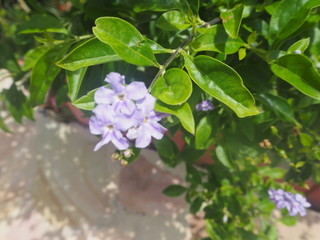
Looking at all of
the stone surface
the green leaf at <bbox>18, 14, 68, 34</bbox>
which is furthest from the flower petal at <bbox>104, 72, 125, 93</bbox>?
the stone surface

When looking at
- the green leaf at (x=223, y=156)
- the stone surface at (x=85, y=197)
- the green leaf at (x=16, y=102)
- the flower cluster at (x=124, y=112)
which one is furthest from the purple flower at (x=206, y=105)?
the stone surface at (x=85, y=197)

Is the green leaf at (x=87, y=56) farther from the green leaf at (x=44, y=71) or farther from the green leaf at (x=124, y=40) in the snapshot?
the green leaf at (x=44, y=71)

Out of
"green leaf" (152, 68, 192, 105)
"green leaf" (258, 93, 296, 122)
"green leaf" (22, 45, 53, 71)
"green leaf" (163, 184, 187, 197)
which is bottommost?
"green leaf" (163, 184, 187, 197)

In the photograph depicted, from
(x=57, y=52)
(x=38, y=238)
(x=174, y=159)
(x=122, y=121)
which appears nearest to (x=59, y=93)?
(x=57, y=52)

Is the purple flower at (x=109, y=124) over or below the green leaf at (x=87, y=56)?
below

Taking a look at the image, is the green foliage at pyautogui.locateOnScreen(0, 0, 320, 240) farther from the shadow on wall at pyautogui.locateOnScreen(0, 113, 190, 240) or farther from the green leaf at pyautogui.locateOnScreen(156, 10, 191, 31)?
the shadow on wall at pyautogui.locateOnScreen(0, 113, 190, 240)

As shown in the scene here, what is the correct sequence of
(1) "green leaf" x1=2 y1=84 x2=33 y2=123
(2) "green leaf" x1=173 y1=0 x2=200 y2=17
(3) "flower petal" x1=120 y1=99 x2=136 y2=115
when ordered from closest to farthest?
(3) "flower petal" x1=120 y1=99 x2=136 y2=115
(2) "green leaf" x1=173 y1=0 x2=200 y2=17
(1) "green leaf" x1=2 y1=84 x2=33 y2=123

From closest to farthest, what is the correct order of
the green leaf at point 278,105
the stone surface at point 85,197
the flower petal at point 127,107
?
1. the flower petal at point 127,107
2. the green leaf at point 278,105
3. the stone surface at point 85,197
